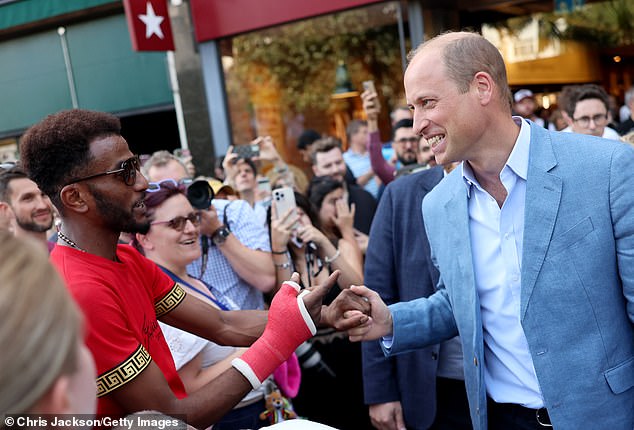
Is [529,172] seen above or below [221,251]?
above

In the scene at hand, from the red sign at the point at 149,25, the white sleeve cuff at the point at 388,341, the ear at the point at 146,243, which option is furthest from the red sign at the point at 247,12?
the white sleeve cuff at the point at 388,341

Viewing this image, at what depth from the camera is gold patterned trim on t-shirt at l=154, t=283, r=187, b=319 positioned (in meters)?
2.36

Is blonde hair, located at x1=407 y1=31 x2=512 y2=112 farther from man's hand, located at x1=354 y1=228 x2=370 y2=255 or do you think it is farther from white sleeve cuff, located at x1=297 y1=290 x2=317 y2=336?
man's hand, located at x1=354 y1=228 x2=370 y2=255

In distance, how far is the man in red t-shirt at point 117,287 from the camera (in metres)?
1.82

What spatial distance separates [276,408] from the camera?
3.31m

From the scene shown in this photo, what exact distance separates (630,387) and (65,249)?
1.87 metres

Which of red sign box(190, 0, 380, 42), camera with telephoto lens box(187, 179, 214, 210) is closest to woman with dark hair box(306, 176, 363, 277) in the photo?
camera with telephoto lens box(187, 179, 214, 210)

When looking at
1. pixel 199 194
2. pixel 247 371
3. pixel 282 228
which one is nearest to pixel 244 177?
pixel 282 228

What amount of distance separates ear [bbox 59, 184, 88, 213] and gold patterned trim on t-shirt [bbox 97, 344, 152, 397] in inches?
21.1

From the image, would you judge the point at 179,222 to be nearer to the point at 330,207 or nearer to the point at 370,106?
the point at 330,207

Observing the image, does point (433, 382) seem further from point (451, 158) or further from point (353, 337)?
point (451, 158)

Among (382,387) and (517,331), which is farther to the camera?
(382,387)

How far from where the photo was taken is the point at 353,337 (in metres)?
2.50

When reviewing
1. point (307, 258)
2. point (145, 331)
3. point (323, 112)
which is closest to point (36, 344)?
point (145, 331)
